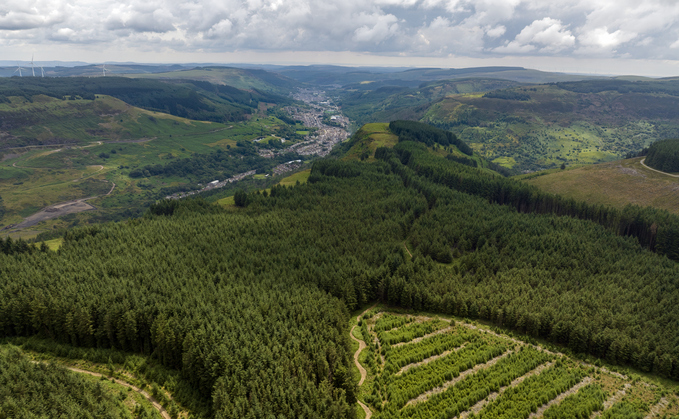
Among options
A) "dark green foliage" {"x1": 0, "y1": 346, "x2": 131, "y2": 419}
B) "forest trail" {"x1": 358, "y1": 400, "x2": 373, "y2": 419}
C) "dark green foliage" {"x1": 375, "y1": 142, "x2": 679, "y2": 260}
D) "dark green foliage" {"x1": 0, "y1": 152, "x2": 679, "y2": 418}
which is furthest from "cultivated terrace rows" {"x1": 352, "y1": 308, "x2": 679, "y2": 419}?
"dark green foliage" {"x1": 375, "y1": 142, "x2": 679, "y2": 260}

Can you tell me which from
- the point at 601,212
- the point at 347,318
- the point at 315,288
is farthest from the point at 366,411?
the point at 601,212

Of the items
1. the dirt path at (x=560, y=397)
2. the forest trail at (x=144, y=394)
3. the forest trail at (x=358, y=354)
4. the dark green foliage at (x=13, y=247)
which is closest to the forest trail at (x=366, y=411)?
the forest trail at (x=358, y=354)

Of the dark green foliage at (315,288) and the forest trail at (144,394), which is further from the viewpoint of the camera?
the dark green foliage at (315,288)

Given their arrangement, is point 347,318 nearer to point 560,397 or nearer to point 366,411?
point 366,411

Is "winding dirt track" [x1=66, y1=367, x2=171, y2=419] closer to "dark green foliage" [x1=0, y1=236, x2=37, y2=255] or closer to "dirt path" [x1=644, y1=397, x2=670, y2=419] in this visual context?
"dark green foliage" [x1=0, y1=236, x2=37, y2=255]

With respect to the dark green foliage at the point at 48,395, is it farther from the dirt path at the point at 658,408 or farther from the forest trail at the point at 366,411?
the dirt path at the point at 658,408

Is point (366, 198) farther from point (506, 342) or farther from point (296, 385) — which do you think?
point (296, 385)

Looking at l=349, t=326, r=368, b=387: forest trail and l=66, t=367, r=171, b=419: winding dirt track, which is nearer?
l=66, t=367, r=171, b=419: winding dirt track
